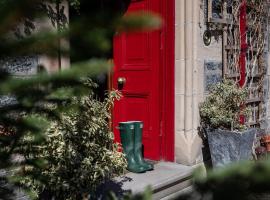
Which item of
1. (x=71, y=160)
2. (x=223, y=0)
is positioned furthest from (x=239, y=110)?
(x=71, y=160)

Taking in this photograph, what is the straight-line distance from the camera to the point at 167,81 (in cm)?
518

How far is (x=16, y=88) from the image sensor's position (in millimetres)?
789

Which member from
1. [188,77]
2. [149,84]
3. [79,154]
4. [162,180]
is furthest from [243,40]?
[79,154]

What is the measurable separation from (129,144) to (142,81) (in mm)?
933

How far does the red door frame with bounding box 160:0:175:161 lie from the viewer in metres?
5.11

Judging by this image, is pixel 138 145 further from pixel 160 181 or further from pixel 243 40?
pixel 243 40

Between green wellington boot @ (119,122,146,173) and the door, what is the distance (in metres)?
0.48

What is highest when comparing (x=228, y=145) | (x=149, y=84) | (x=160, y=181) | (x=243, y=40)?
(x=243, y=40)

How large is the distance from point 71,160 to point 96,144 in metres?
0.25

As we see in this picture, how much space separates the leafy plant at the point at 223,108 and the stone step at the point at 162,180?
0.70 metres

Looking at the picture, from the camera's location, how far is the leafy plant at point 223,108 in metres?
5.09

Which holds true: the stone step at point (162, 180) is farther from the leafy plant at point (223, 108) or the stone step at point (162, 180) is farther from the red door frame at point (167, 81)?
the leafy plant at point (223, 108)

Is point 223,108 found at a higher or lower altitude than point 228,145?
higher

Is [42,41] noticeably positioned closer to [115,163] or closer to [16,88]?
[16,88]
